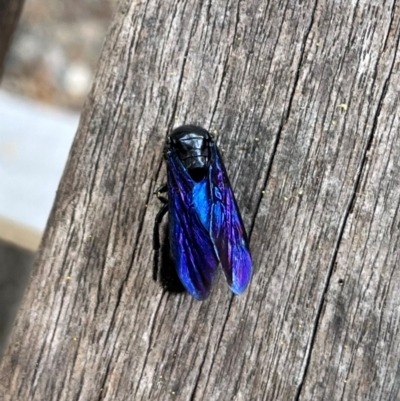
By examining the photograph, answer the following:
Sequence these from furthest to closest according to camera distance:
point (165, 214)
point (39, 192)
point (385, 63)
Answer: point (39, 192)
point (165, 214)
point (385, 63)

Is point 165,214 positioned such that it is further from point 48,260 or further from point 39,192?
point 39,192

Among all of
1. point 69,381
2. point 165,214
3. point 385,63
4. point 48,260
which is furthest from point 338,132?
point 69,381

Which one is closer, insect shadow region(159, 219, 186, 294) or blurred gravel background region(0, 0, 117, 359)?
insect shadow region(159, 219, 186, 294)

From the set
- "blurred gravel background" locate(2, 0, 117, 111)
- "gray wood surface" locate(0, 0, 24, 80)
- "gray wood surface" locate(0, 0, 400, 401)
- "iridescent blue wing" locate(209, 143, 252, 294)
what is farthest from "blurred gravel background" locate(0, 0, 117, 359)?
"iridescent blue wing" locate(209, 143, 252, 294)

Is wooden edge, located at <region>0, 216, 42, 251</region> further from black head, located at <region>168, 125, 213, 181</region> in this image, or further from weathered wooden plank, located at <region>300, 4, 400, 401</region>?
weathered wooden plank, located at <region>300, 4, 400, 401</region>

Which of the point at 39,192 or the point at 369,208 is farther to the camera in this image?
the point at 39,192

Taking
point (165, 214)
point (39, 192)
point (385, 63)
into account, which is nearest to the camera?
point (385, 63)
